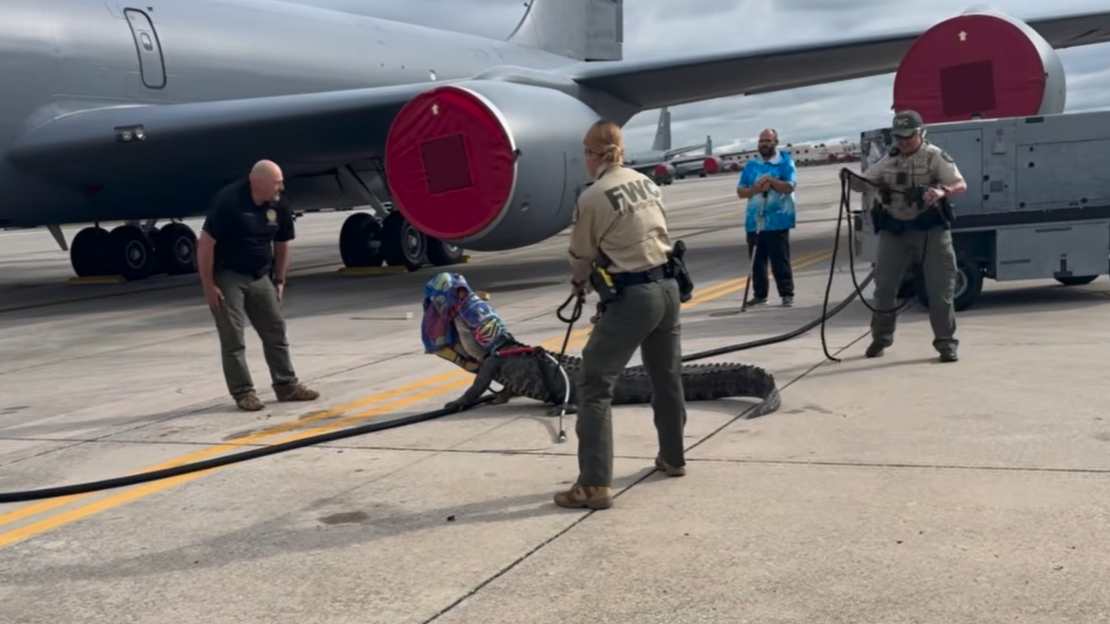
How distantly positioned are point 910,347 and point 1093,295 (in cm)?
326

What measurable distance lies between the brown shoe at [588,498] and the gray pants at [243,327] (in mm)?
3329

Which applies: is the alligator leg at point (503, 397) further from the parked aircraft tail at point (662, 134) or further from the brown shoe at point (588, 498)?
the parked aircraft tail at point (662, 134)

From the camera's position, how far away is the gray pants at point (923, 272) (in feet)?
24.8

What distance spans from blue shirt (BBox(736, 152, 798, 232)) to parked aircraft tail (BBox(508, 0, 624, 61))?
38.5 ft

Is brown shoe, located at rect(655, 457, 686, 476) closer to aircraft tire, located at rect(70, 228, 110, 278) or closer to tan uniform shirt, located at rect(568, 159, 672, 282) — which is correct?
tan uniform shirt, located at rect(568, 159, 672, 282)

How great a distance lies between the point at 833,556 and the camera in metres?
4.00

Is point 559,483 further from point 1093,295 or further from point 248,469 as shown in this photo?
point 1093,295

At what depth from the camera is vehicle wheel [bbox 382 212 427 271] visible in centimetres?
1698

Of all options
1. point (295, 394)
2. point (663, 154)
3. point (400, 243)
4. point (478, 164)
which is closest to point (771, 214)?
point (478, 164)

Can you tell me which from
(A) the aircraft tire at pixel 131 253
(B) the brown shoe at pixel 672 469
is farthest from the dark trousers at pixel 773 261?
(A) the aircraft tire at pixel 131 253

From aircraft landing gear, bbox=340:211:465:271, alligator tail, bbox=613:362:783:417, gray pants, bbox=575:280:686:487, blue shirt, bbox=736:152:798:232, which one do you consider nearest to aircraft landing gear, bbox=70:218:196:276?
aircraft landing gear, bbox=340:211:465:271

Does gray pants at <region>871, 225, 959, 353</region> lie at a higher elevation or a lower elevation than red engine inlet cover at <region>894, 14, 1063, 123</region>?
lower

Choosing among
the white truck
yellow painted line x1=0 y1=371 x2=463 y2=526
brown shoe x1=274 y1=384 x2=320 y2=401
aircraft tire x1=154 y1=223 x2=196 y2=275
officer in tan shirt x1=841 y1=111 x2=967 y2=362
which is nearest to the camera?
yellow painted line x1=0 y1=371 x2=463 y2=526

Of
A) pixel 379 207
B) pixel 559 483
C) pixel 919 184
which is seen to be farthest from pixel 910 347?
pixel 379 207
